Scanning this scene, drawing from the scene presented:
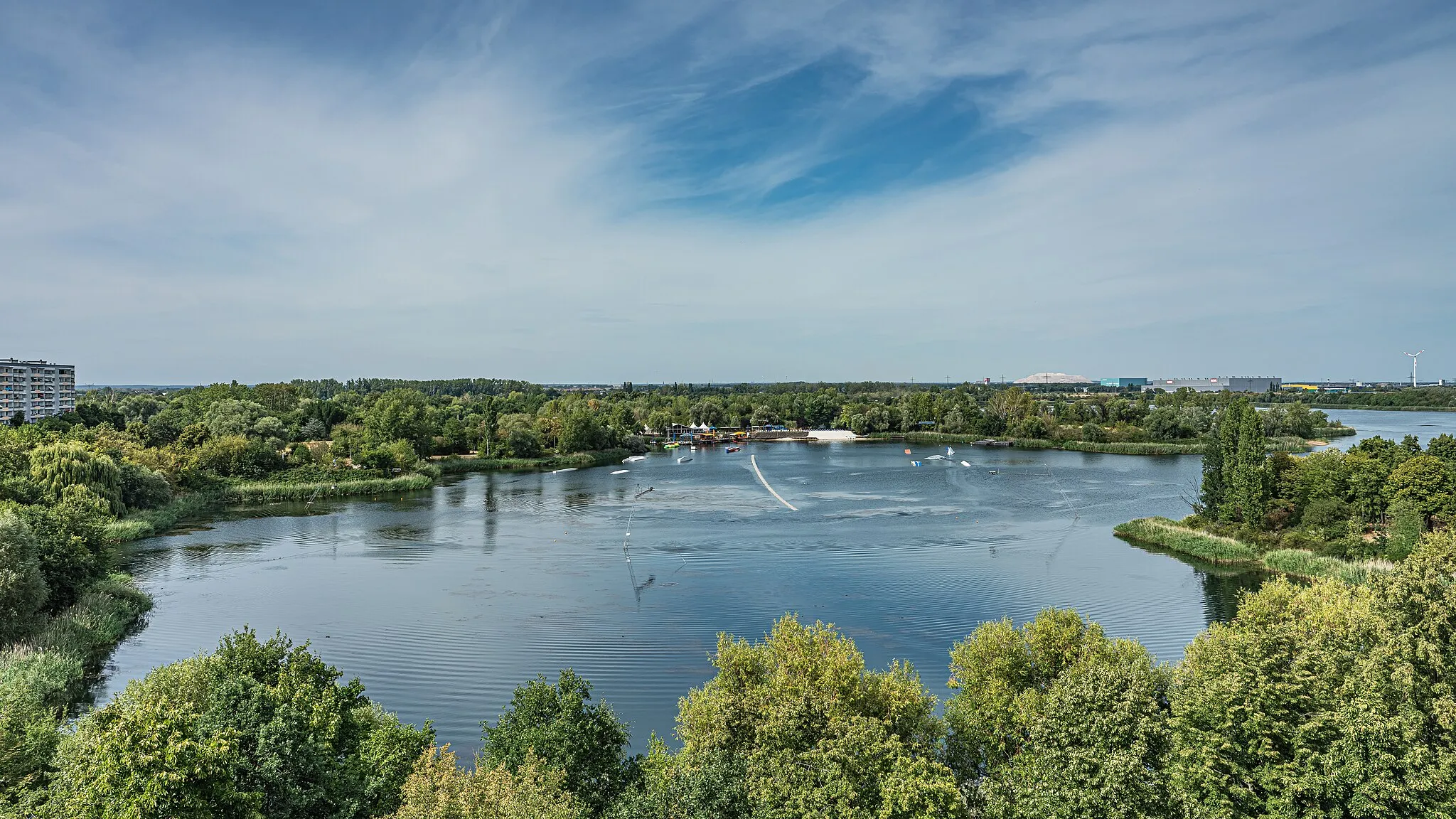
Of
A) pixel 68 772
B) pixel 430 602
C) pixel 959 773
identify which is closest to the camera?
pixel 68 772

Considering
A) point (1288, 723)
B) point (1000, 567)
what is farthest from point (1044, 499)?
point (1288, 723)

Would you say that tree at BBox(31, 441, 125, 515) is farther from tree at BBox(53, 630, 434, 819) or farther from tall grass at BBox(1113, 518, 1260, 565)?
tall grass at BBox(1113, 518, 1260, 565)

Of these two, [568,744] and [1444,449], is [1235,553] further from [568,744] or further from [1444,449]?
[568,744]

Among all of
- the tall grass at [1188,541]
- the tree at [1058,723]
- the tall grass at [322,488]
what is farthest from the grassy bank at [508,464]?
the tree at [1058,723]

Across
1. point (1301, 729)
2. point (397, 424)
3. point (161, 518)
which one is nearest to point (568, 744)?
point (1301, 729)

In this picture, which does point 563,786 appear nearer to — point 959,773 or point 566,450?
point 959,773
